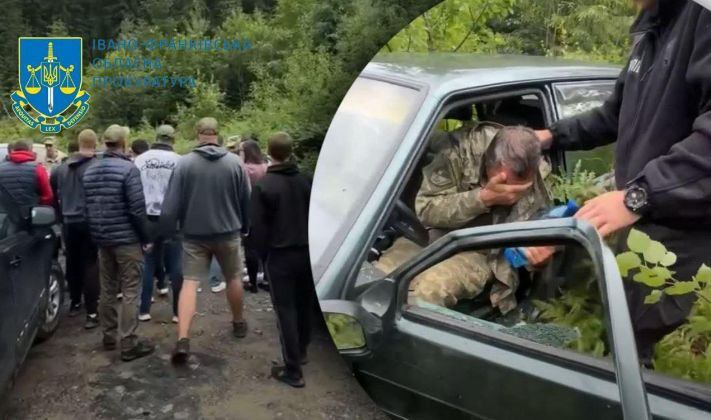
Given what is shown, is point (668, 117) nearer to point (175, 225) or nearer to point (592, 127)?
point (592, 127)

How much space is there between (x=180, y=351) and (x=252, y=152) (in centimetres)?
49

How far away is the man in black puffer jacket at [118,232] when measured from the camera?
142 cm

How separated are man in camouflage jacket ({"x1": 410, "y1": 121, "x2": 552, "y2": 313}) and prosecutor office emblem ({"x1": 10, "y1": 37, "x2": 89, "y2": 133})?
86 centimetres

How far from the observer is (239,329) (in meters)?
1.55

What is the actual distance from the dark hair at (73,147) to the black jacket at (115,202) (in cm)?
8

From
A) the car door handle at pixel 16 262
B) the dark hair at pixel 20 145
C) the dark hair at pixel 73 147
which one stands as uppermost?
the dark hair at pixel 73 147

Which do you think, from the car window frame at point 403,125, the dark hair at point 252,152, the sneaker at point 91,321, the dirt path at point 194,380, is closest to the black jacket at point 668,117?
the car window frame at point 403,125

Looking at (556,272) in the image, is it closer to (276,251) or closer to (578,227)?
(578,227)

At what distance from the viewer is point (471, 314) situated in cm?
117

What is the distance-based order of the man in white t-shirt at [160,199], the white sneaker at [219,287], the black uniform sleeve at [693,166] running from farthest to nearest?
the white sneaker at [219,287]
the man in white t-shirt at [160,199]
the black uniform sleeve at [693,166]

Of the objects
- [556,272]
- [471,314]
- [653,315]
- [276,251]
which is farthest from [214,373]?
[653,315]

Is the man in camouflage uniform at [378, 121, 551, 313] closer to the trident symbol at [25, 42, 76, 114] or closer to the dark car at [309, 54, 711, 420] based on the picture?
the dark car at [309, 54, 711, 420]

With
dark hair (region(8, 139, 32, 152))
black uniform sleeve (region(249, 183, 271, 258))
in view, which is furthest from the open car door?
dark hair (region(8, 139, 32, 152))

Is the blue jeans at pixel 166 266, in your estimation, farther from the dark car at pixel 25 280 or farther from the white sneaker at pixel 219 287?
the dark car at pixel 25 280
